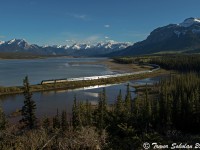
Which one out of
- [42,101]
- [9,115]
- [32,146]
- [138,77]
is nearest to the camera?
[32,146]

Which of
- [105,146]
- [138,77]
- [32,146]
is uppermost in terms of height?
[32,146]

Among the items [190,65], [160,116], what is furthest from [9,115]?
[190,65]

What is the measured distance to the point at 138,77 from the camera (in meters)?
142

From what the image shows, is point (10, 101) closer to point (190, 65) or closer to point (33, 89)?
point (33, 89)

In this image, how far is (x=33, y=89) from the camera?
9556 centimetres

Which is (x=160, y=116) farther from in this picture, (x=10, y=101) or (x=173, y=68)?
(x=173, y=68)

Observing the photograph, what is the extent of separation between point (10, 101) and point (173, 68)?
13447cm

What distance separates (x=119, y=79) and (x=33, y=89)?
1798 inches

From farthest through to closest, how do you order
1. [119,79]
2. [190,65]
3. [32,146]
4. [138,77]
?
[190,65], [138,77], [119,79], [32,146]

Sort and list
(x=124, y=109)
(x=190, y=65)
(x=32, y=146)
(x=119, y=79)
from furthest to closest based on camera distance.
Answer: (x=190, y=65)
(x=119, y=79)
(x=124, y=109)
(x=32, y=146)

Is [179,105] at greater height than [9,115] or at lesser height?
greater

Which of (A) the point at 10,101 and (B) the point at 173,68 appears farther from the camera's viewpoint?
(B) the point at 173,68

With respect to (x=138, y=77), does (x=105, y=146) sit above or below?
above

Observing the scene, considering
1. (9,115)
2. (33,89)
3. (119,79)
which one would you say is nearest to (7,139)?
(9,115)
